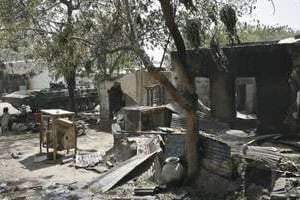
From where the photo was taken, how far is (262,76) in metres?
14.8

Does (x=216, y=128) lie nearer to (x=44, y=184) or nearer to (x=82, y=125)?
(x=44, y=184)

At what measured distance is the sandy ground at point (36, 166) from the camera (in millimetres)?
12695

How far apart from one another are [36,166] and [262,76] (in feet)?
24.7

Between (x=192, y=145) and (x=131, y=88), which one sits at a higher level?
(x=131, y=88)

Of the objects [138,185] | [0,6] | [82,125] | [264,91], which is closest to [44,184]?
[138,185]

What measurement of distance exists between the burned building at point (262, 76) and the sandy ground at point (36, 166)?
4598mm

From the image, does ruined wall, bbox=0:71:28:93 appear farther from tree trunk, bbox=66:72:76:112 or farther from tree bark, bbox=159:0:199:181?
tree bark, bbox=159:0:199:181

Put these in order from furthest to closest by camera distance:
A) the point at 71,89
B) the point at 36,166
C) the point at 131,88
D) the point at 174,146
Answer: the point at 71,89
the point at 131,88
the point at 36,166
the point at 174,146

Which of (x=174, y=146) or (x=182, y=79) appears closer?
(x=182, y=79)

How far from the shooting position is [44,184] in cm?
1221

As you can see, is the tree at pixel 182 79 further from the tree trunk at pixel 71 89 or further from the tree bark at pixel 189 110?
the tree trunk at pixel 71 89

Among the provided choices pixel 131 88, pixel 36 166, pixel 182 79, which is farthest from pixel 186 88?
pixel 131 88

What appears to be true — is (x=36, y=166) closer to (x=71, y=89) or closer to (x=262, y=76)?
(x=262, y=76)

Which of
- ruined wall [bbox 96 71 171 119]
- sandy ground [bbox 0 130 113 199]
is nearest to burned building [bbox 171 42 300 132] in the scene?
sandy ground [bbox 0 130 113 199]
